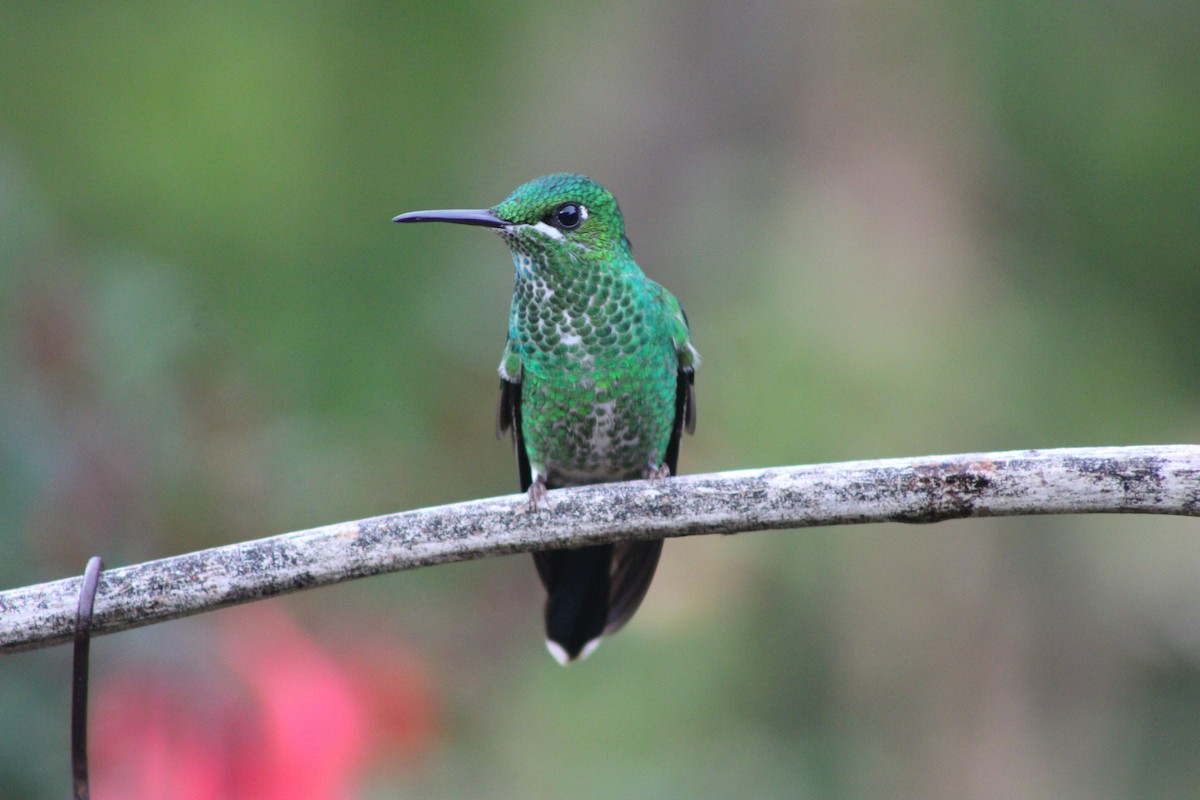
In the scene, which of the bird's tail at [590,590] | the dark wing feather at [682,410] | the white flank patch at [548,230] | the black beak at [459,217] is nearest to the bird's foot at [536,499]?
the black beak at [459,217]

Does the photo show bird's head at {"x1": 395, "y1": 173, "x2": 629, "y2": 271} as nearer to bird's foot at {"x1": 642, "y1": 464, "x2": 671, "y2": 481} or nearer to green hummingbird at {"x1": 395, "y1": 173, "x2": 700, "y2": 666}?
green hummingbird at {"x1": 395, "y1": 173, "x2": 700, "y2": 666}

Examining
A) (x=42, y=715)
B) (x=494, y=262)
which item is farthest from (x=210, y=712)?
(x=494, y=262)

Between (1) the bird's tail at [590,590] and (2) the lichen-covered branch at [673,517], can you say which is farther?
(1) the bird's tail at [590,590]

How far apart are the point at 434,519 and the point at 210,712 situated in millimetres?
1492

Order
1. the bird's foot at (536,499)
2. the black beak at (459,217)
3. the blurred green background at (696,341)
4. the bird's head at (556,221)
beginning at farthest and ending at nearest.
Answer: the blurred green background at (696,341) < the bird's head at (556,221) < the black beak at (459,217) < the bird's foot at (536,499)

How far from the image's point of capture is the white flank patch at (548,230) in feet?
10.8

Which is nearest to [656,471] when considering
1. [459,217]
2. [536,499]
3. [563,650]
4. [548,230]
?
[563,650]

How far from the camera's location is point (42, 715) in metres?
3.20

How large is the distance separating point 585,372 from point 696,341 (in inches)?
109

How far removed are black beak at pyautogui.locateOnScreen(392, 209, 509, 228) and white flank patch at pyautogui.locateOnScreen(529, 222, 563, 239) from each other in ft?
0.30

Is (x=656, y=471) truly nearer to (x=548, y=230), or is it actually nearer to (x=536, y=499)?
(x=548, y=230)

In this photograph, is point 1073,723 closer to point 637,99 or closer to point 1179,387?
point 1179,387

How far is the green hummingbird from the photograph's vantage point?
336 centimetres

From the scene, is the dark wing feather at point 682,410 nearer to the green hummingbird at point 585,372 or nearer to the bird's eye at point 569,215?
the green hummingbird at point 585,372
